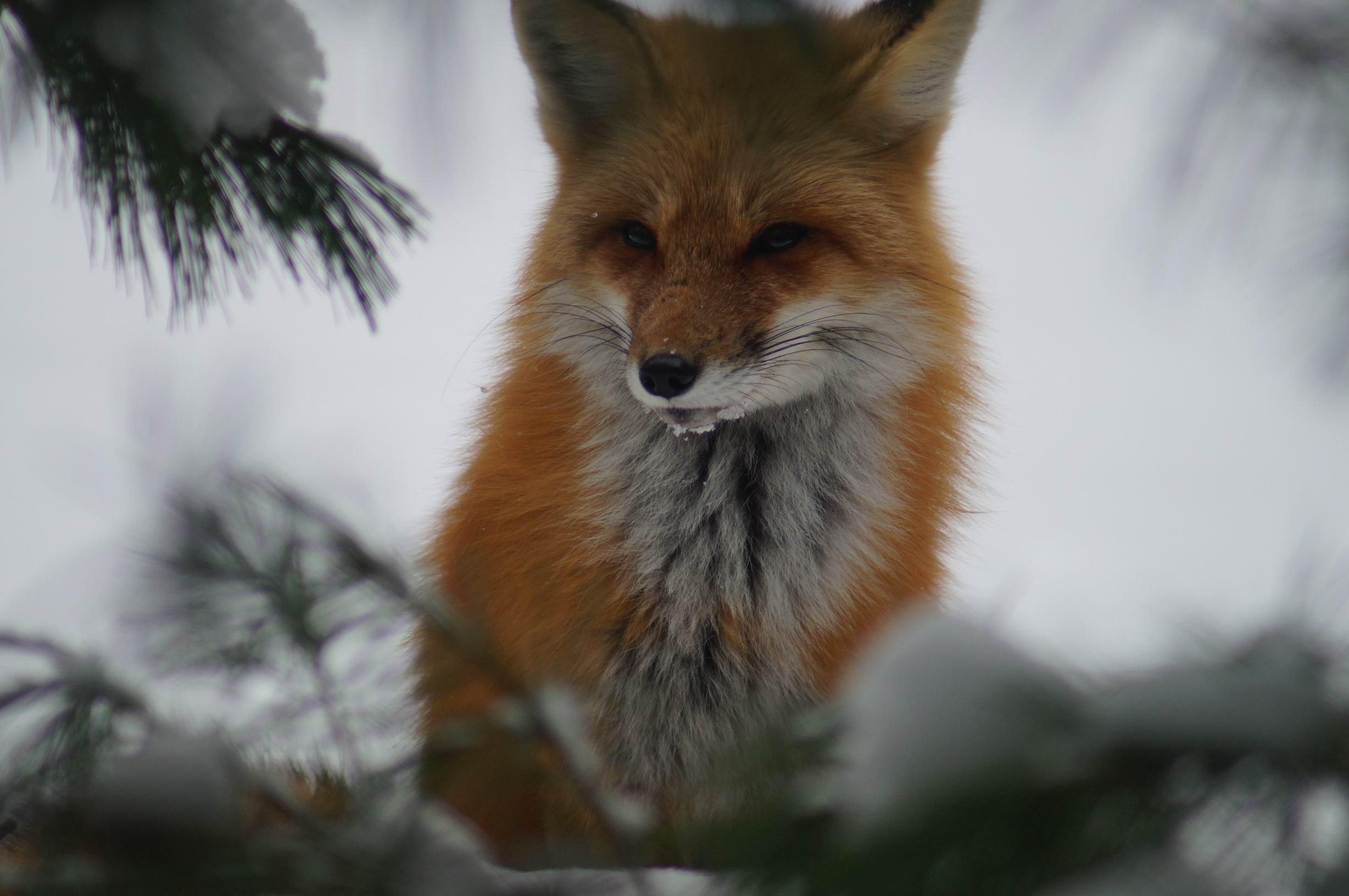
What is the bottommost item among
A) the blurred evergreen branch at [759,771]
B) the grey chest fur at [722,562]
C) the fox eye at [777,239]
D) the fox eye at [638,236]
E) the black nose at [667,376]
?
the grey chest fur at [722,562]

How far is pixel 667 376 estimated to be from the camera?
1632 mm

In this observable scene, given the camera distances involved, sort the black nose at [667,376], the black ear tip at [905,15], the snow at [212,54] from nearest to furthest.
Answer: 1. the snow at [212,54]
2. the black nose at [667,376]
3. the black ear tip at [905,15]

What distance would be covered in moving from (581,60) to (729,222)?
0.49 m

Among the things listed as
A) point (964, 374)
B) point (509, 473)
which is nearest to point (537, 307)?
point (509, 473)

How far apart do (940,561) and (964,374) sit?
0.44 m

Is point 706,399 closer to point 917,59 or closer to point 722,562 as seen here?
point 722,562

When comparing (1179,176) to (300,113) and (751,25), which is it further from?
(300,113)

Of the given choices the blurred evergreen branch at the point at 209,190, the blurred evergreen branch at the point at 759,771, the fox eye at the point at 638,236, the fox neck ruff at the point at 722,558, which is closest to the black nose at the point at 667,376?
the fox neck ruff at the point at 722,558

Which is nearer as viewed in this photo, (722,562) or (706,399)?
(706,399)

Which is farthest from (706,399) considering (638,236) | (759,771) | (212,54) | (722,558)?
(759,771)

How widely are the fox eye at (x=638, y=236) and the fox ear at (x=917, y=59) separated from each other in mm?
549

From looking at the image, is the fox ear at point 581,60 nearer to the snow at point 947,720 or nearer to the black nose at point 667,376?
the black nose at point 667,376

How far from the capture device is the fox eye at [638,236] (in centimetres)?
193

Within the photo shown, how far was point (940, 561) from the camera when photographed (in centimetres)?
196
